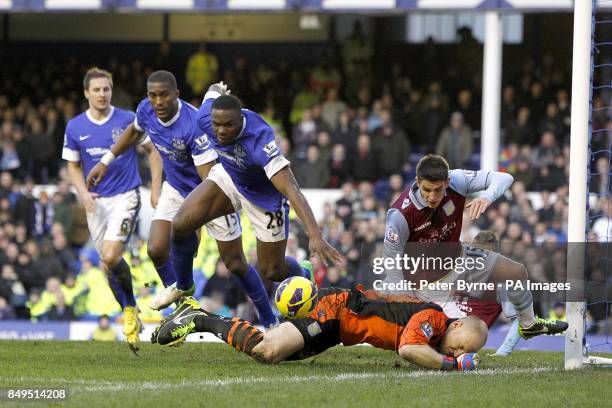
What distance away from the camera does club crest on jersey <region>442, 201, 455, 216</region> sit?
966 centimetres

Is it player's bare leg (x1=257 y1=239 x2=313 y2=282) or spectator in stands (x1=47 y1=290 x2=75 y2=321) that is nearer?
player's bare leg (x1=257 y1=239 x2=313 y2=282)

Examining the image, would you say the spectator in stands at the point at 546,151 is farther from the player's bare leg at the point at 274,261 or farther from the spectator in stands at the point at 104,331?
the player's bare leg at the point at 274,261

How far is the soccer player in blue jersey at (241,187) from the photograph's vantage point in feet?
32.6

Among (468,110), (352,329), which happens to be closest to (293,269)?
(352,329)

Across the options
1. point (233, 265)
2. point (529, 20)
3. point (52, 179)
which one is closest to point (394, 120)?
point (529, 20)

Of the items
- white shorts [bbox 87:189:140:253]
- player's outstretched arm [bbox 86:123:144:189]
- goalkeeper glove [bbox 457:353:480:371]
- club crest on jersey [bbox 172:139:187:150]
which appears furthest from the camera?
white shorts [bbox 87:189:140:253]

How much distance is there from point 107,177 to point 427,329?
177 inches

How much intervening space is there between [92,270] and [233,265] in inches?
313

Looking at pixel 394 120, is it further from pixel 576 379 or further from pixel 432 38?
pixel 576 379

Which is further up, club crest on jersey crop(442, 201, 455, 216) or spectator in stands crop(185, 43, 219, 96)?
spectator in stands crop(185, 43, 219, 96)

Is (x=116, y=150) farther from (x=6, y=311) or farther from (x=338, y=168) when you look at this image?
(x=338, y=168)

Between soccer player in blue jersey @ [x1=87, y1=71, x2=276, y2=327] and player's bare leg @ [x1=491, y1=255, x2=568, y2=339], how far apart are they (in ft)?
8.21

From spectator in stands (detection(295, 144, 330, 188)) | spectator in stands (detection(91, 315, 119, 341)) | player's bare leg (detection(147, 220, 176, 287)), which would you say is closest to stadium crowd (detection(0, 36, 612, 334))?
spectator in stands (detection(295, 144, 330, 188))

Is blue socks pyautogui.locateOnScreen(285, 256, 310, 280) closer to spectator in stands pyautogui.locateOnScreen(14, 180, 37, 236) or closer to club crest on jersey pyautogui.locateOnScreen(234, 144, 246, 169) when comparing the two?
club crest on jersey pyautogui.locateOnScreen(234, 144, 246, 169)
